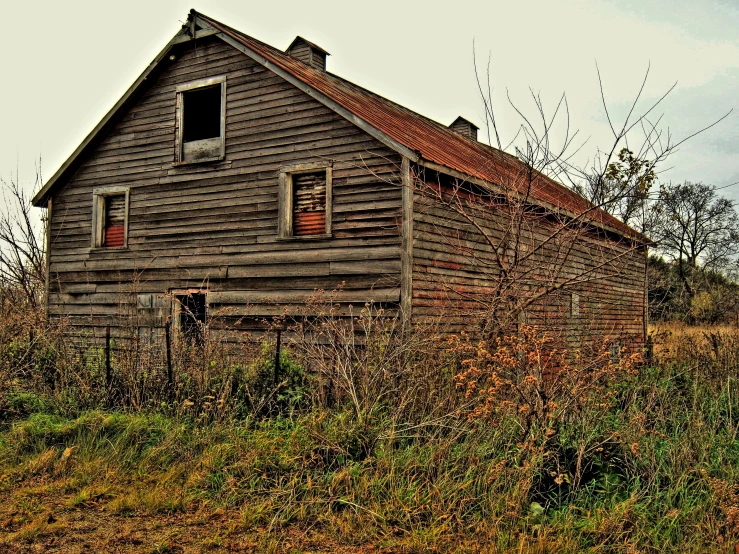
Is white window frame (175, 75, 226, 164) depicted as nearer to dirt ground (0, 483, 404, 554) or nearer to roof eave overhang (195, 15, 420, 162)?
roof eave overhang (195, 15, 420, 162)

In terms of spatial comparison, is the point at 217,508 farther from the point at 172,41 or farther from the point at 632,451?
the point at 172,41

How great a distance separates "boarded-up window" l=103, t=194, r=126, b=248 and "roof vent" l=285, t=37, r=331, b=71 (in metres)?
5.28

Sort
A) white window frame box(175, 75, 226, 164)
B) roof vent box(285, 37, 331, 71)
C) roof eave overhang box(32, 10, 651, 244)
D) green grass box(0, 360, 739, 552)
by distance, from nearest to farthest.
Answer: green grass box(0, 360, 739, 552)
roof eave overhang box(32, 10, 651, 244)
white window frame box(175, 75, 226, 164)
roof vent box(285, 37, 331, 71)

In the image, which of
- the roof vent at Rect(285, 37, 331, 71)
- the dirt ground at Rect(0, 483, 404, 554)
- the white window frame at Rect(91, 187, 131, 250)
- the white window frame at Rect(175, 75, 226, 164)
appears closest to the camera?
the dirt ground at Rect(0, 483, 404, 554)

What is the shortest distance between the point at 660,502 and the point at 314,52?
45.2ft

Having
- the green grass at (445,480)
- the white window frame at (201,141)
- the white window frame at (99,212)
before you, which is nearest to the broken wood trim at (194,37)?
the white window frame at (201,141)

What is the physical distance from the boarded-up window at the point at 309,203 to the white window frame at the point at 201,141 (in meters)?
1.94

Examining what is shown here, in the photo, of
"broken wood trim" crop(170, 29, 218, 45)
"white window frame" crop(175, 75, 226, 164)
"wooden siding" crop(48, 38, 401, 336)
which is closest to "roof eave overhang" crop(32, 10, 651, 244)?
"broken wood trim" crop(170, 29, 218, 45)

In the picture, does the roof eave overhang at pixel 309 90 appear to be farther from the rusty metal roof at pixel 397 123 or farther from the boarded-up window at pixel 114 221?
the boarded-up window at pixel 114 221

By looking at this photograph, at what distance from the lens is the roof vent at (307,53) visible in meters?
16.0

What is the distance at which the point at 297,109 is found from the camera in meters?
12.5

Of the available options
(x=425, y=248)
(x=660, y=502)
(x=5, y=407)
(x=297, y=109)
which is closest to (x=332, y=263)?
(x=425, y=248)

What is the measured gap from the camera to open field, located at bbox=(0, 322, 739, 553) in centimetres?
456

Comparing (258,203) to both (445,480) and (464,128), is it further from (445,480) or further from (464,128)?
(464,128)
